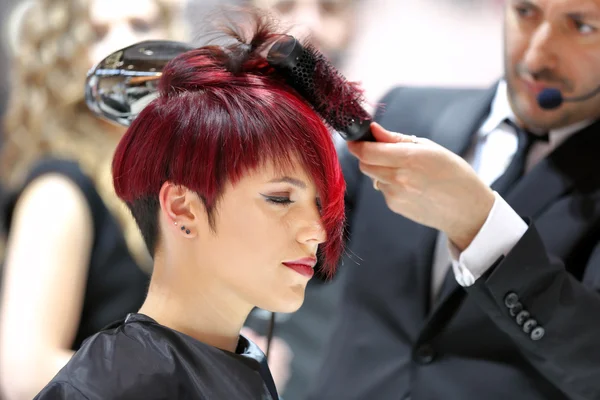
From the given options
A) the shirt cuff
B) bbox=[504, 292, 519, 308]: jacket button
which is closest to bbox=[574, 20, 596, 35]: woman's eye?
the shirt cuff

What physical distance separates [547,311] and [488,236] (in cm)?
14

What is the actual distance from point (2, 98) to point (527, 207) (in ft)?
5.84

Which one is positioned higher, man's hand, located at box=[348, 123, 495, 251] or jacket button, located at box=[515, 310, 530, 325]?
man's hand, located at box=[348, 123, 495, 251]

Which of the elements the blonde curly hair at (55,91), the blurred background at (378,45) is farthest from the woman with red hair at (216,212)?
the blurred background at (378,45)

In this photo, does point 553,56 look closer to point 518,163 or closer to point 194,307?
point 518,163

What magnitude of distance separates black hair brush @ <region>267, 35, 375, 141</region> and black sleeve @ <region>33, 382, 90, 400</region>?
0.41 metres

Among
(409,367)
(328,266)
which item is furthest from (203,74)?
(409,367)

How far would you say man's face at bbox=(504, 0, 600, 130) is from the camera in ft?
3.69

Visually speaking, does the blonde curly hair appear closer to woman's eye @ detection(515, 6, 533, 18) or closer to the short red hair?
the short red hair

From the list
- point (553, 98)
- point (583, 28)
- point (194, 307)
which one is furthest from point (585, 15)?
point (194, 307)

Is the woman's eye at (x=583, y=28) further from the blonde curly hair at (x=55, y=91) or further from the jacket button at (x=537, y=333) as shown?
the blonde curly hair at (x=55, y=91)

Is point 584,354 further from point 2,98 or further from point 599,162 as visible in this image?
point 2,98

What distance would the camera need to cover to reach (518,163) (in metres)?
1.21

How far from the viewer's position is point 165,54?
95 cm
